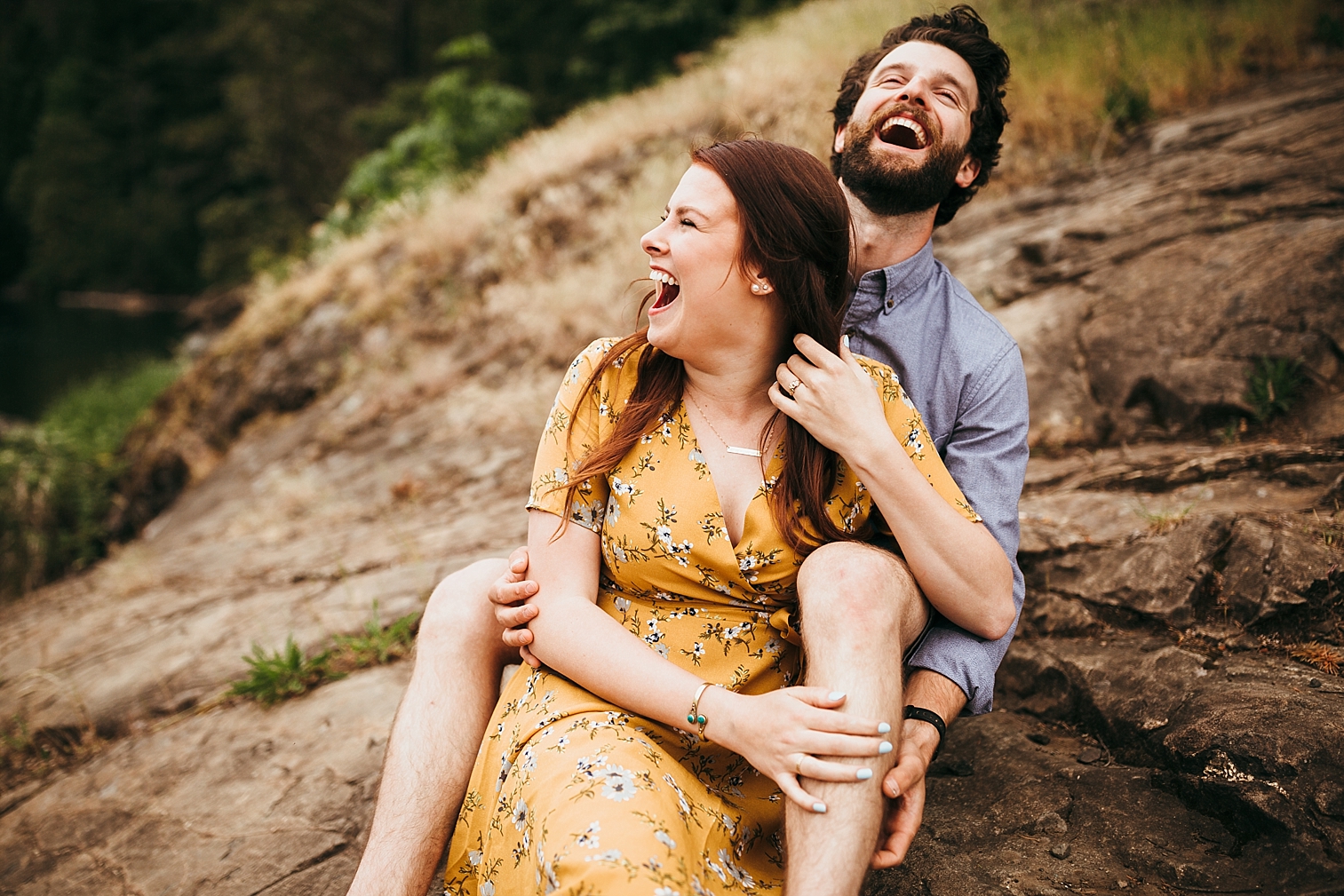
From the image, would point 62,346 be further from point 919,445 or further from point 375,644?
point 919,445

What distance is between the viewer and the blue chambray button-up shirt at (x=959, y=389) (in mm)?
1948

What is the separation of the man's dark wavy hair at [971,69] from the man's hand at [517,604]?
1.70 meters

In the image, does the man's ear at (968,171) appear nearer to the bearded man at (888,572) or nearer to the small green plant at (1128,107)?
the bearded man at (888,572)

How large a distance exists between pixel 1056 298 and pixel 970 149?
1.52 m

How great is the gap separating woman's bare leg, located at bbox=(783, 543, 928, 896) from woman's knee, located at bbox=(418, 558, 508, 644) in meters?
0.79

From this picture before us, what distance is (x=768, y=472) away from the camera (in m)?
1.88

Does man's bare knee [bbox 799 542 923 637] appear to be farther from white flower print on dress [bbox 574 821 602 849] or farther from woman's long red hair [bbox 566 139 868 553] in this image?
white flower print on dress [bbox 574 821 602 849]

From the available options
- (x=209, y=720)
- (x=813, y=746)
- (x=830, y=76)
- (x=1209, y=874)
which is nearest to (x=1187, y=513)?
(x=1209, y=874)

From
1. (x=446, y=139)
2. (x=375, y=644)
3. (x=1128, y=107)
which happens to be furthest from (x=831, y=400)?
(x=446, y=139)

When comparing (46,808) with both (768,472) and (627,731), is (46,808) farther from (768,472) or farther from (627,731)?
(768,472)

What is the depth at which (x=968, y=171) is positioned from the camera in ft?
8.98

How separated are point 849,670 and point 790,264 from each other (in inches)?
34.7

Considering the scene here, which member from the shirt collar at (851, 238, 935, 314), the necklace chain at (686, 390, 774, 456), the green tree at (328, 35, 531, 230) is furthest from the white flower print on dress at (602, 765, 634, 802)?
the green tree at (328, 35, 531, 230)

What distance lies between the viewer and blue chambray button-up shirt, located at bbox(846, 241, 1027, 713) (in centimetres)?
195
